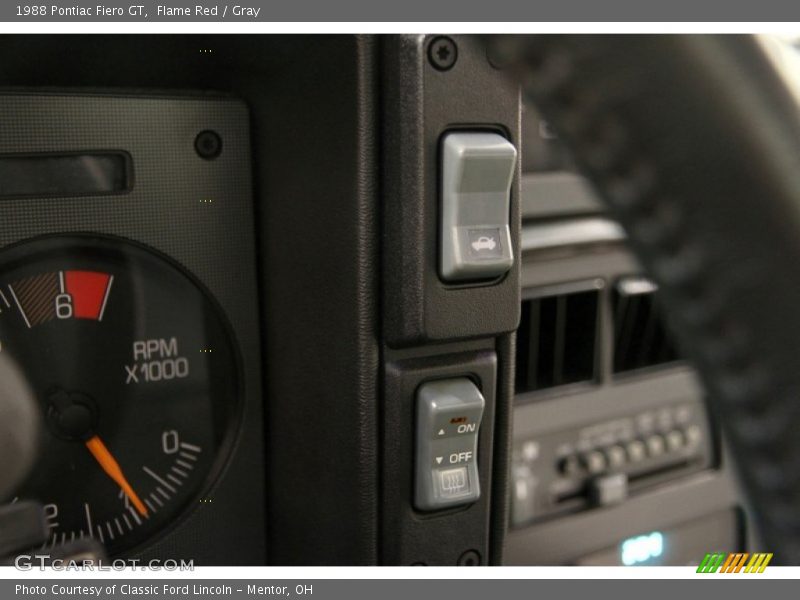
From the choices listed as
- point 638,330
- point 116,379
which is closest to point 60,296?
point 116,379

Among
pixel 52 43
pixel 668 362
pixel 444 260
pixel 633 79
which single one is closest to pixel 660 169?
pixel 633 79

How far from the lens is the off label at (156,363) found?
0.83 metres

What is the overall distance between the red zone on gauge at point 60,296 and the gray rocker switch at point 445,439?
0.94 feet

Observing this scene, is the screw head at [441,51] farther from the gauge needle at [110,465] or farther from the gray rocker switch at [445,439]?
the gauge needle at [110,465]

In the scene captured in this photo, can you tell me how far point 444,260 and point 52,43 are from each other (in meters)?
0.35

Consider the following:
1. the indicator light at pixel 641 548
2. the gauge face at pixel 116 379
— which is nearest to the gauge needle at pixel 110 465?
the gauge face at pixel 116 379

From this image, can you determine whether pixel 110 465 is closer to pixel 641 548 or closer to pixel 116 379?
pixel 116 379

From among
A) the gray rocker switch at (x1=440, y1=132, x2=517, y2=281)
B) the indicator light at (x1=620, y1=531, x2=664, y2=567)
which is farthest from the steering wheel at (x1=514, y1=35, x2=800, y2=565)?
the indicator light at (x1=620, y1=531, x2=664, y2=567)

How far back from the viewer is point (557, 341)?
119 centimetres

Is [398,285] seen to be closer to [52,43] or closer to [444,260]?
[444,260]

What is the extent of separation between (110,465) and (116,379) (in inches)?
3.0

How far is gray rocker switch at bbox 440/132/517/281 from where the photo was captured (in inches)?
28.0

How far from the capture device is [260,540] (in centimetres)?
90

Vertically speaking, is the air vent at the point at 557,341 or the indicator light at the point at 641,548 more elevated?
the air vent at the point at 557,341
